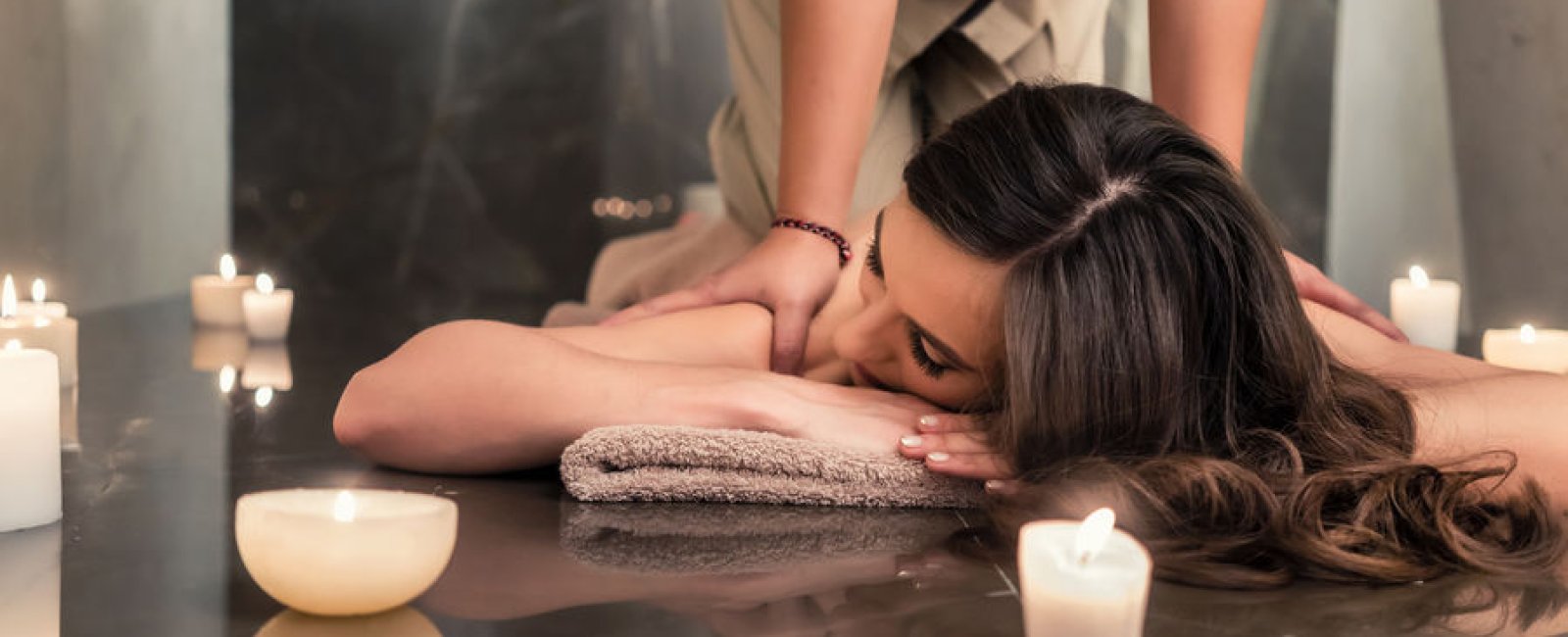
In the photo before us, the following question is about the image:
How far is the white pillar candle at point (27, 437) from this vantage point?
3.89 feet

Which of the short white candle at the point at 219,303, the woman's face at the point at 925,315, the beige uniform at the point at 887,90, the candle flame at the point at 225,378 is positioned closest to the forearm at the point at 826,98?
the woman's face at the point at 925,315

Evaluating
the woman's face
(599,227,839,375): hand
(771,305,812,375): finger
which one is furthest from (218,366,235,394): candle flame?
the woman's face

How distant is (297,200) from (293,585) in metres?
2.68

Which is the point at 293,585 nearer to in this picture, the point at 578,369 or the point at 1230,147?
the point at 578,369

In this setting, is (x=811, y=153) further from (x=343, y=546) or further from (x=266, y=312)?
(x=266, y=312)

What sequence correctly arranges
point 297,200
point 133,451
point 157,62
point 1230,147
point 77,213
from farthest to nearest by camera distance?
point 297,200 < point 157,62 < point 77,213 < point 1230,147 < point 133,451

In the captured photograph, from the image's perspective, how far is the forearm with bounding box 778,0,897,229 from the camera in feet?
5.85

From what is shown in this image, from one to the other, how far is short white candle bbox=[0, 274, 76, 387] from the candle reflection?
685 millimetres

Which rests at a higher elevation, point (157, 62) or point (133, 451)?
point (157, 62)

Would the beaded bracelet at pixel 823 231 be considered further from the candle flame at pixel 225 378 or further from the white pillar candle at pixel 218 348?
the white pillar candle at pixel 218 348

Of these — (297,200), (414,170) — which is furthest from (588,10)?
(297,200)

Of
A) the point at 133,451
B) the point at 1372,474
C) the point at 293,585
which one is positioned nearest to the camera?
the point at 293,585

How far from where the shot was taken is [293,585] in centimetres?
97

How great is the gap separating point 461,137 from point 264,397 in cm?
174
